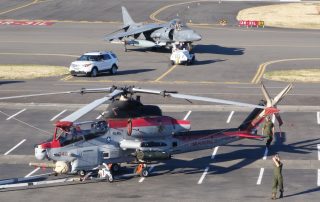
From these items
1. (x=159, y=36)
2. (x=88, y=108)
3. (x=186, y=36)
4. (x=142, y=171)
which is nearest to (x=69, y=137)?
(x=88, y=108)

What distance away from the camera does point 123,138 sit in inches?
1286

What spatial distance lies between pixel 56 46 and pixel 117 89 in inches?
1823

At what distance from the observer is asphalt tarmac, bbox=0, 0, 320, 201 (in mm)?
31406

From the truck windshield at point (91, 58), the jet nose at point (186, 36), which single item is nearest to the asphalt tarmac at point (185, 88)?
the truck windshield at point (91, 58)

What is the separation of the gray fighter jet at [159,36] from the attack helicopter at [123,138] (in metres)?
36.3

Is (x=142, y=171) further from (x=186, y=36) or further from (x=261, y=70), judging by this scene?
(x=186, y=36)

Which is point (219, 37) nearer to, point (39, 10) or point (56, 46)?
point (56, 46)

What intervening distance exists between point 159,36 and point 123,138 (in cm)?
4018

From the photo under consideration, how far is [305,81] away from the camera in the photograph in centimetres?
5894

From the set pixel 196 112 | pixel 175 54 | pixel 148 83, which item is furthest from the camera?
pixel 175 54

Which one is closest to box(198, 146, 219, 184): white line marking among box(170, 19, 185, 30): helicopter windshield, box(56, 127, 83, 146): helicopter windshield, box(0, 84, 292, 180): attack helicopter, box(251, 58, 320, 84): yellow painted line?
box(0, 84, 292, 180): attack helicopter

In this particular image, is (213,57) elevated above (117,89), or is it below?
below

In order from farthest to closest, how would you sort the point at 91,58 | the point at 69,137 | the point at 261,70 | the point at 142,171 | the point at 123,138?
the point at 261,70, the point at 91,58, the point at 142,171, the point at 123,138, the point at 69,137

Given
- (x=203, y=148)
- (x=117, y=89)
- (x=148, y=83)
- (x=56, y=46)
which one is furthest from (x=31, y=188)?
(x=56, y=46)
